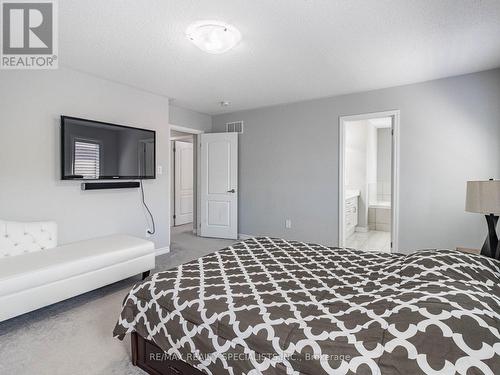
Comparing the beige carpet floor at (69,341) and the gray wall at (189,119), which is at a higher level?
the gray wall at (189,119)

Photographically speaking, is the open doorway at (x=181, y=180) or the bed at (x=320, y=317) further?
the open doorway at (x=181, y=180)

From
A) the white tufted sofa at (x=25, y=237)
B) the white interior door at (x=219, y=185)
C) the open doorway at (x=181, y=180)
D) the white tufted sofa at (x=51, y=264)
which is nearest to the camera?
the white tufted sofa at (x=51, y=264)

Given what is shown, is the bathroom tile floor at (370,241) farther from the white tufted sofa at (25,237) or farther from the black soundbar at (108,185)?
the white tufted sofa at (25,237)

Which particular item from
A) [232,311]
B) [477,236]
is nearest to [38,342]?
[232,311]

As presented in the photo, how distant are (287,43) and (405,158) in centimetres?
232

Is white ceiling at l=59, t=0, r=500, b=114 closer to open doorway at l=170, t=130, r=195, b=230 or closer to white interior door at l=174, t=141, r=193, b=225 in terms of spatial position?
open doorway at l=170, t=130, r=195, b=230

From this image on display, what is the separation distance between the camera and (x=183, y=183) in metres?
6.85

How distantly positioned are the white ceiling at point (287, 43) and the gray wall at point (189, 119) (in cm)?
94

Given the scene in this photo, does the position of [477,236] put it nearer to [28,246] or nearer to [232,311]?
[232,311]

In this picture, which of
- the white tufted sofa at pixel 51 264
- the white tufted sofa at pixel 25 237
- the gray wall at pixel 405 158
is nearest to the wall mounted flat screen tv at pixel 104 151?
the white tufted sofa at pixel 25 237

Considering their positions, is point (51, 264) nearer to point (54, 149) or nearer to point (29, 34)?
point (54, 149)

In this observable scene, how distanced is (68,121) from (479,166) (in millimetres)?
4851

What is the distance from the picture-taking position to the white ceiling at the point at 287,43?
1.95 metres

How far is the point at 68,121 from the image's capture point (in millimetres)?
2963
